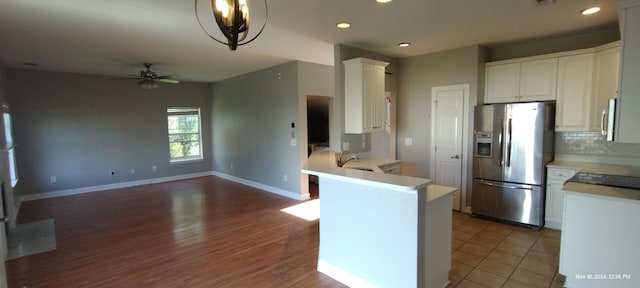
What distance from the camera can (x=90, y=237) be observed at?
395 cm

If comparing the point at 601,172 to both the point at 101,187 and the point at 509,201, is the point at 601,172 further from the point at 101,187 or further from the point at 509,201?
the point at 101,187

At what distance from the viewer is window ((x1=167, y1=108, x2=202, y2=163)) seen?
777 centimetres

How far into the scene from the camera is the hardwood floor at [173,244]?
9.46 ft

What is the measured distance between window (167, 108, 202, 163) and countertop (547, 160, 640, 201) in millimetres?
7653

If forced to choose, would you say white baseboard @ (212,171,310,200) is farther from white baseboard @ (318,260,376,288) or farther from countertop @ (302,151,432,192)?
countertop @ (302,151,432,192)

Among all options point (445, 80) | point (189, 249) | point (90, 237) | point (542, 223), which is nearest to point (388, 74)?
point (445, 80)

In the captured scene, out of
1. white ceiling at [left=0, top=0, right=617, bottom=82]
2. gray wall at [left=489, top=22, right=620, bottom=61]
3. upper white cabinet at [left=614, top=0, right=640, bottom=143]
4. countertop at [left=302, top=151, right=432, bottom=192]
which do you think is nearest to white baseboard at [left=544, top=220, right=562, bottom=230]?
upper white cabinet at [left=614, top=0, right=640, bottom=143]

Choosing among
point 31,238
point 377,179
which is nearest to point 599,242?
point 377,179

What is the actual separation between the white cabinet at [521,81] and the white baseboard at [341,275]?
3.31 meters

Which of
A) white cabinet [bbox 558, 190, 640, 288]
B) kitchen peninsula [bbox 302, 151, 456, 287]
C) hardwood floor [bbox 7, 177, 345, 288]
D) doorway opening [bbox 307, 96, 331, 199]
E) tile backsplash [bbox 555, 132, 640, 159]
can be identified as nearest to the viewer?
kitchen peninsula [bbox 302, 151, 456, 287]

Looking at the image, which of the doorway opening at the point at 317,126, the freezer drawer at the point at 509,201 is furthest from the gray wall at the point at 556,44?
the doorway opening at the point at 317,126

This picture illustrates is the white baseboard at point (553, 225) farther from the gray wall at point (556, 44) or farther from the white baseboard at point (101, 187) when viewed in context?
the white baseboard at point (101, 187)

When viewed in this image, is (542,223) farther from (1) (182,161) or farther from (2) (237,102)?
(1) (182,161)

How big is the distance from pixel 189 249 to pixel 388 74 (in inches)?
151
